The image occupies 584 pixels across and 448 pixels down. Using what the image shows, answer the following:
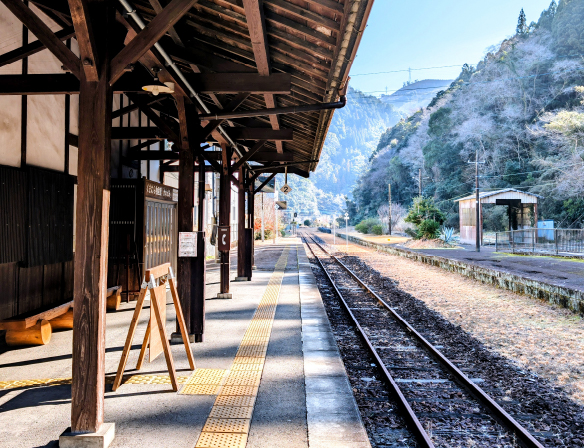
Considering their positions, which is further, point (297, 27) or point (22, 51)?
point (22, 51)

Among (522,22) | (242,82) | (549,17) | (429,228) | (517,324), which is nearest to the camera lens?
(242,82)

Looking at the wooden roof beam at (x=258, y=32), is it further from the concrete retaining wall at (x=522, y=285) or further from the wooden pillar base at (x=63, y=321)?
the concrete retaining wall at (x=522, y=285)

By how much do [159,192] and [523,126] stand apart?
40609 mm

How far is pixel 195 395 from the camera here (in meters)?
4.22

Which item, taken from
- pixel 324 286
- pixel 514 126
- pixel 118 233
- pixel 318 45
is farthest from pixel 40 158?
pixel 514 126

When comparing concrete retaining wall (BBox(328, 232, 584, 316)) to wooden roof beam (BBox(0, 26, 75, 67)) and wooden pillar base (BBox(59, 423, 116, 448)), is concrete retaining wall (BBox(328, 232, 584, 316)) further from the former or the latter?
wooden roof beam (BBox(0, 26, 75, 67))

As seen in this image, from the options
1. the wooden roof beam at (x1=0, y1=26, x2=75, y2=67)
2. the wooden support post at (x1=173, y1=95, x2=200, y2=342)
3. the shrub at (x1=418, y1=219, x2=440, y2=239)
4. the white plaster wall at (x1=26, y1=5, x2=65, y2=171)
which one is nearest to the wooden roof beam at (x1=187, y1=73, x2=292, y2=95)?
the wooden support post at (x1=173, y1=95, x2=200, y2=342)

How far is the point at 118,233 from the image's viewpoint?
29.3 ft

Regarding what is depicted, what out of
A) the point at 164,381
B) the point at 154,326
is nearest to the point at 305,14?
the point at 154,326

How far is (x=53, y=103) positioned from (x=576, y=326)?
9582 mm

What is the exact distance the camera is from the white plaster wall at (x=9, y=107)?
5.54m

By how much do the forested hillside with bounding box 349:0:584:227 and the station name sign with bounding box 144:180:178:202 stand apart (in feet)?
91.7

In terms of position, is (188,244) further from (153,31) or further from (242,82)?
(153,31)

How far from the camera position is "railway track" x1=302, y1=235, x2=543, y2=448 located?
4051 mm
